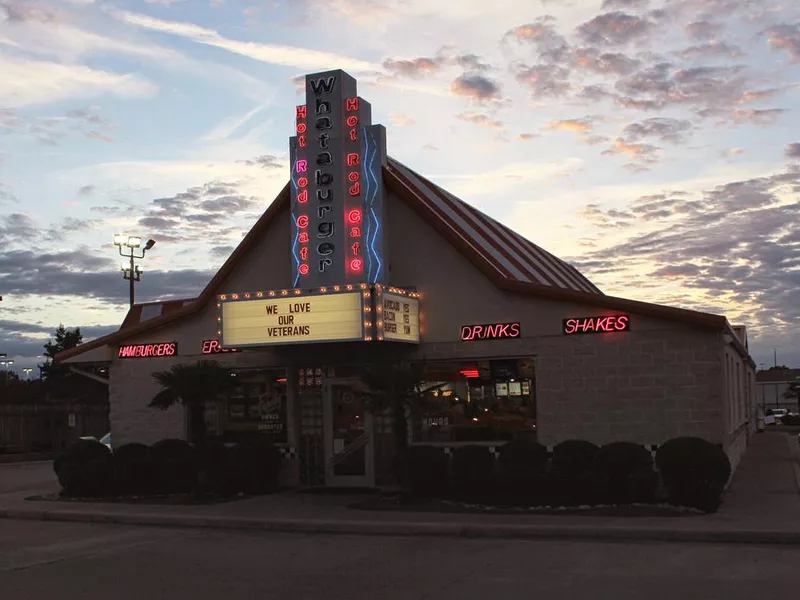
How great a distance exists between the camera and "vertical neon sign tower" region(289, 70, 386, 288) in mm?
20906

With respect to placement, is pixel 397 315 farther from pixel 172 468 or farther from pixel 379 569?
pixel 379 569

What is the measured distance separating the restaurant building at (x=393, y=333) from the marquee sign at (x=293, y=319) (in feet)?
0.11

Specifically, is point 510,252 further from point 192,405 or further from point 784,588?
point 784,588

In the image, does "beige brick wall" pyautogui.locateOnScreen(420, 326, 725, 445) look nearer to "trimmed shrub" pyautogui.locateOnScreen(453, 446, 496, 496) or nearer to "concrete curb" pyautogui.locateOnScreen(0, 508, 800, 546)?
"trimmed shrub" pyautogui.locateOnScreen(453, 446, 496, 496)

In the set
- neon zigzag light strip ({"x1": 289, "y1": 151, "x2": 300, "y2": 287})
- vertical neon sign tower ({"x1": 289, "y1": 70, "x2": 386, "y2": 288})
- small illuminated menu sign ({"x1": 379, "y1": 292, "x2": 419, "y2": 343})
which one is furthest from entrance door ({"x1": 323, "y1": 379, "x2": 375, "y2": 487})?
vertical neon sign tower ({"x1": 289, "y1": 70, "x2": 386, "y2": 288})

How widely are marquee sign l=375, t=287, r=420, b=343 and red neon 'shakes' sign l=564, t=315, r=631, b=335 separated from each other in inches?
139

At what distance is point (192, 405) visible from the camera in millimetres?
20828

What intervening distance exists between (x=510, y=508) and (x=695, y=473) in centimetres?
344

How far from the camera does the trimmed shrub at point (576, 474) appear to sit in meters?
17.2

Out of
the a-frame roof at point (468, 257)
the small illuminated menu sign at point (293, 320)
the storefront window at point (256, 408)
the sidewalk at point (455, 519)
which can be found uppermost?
the a-frame roof at point (468, 257)

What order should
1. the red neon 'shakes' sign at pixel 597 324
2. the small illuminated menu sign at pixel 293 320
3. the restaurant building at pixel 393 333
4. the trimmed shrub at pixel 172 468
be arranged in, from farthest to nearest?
the trimmed shrub at pixel 172 468 < the small illuminated menu sign at pixel 293 320 < the red neon 'shakes' sign at pixel 597 324 < the restaurant building at pixel 393 333

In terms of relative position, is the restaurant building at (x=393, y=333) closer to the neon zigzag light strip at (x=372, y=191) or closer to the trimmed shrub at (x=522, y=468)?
the neon zigzag light strip at (x=372, y=191)

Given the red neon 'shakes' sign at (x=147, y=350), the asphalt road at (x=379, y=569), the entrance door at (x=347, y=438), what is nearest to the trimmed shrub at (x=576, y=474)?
the asphalt road at (x=379, y=569)

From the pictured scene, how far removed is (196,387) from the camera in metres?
20.4
